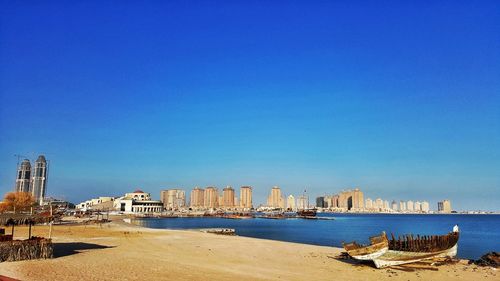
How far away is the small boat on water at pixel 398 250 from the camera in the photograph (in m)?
27.2

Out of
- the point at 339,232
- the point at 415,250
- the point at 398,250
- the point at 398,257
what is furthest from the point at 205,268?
the point at 339,232

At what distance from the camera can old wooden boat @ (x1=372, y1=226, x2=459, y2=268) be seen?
2744 cm

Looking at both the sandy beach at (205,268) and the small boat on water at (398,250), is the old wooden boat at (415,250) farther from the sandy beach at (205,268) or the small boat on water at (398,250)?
the sandy beach at (205,268)

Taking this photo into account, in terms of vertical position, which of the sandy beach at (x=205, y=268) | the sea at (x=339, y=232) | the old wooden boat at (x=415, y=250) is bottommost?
the sea at (x=339, y=232)

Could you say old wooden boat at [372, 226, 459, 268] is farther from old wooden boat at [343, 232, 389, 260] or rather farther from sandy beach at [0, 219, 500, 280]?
sandy beach at [0, 219, 500, 280]

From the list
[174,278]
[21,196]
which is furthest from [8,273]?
[21,196]

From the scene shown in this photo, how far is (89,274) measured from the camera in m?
20.6

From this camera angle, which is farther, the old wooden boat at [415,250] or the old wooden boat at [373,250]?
the old wooden boat at [415,250]

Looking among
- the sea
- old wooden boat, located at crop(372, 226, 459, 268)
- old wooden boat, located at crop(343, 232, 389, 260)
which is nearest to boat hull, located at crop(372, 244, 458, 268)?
old wooden boat, located at crop(372, 226, 459, 268)

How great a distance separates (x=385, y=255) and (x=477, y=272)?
644 centimetres

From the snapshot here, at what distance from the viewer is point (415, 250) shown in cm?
2930

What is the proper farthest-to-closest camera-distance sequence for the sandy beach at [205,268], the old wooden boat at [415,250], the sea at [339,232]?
the sea at [339,232] → the old wooden boat at [415,250] → the sandy beach at [205,268]

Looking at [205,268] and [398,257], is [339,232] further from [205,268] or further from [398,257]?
[205,268]

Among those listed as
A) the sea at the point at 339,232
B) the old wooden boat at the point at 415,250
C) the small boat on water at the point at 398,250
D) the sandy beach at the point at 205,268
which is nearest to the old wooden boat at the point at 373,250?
the small boat on water at the point at 398,250
